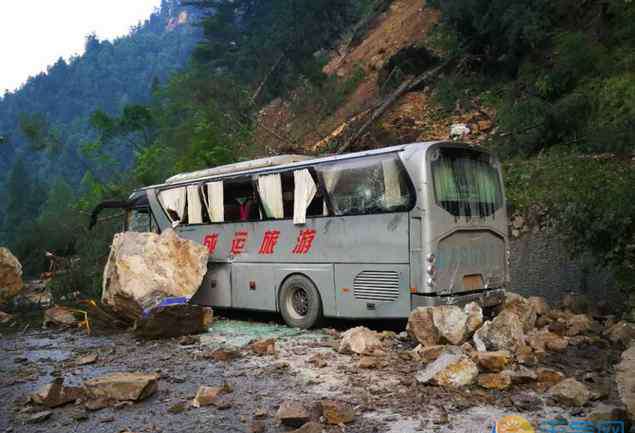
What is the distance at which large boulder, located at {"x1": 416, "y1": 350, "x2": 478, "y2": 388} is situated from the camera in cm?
598

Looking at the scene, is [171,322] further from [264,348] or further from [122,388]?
[122,388]

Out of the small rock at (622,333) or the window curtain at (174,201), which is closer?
the small rock at (622,333)

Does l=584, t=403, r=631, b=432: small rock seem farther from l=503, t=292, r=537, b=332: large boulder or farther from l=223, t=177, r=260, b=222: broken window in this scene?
l=223, t=177, r=260, b=222: broken window

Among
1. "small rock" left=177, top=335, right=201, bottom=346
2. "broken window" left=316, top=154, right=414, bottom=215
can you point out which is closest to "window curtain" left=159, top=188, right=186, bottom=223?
"small rock" left=177, top=335, right=201, bottom=346

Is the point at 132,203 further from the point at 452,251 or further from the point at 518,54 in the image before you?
the point at 518,54

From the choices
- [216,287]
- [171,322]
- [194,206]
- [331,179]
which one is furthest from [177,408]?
[194,206]

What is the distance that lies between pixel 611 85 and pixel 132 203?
39.8 feet

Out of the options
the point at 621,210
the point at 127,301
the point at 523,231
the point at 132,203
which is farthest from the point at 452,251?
the point at 132,203

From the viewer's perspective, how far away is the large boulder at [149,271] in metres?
10.2

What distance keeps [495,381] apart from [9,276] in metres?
15.1

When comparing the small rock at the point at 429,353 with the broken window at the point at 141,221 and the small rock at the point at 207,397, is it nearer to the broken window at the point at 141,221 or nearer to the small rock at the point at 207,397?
the small rock at the point at 207,397

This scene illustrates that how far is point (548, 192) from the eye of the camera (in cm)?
1187

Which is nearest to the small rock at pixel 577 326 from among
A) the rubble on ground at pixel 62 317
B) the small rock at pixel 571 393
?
the small rock at pixel 571 393

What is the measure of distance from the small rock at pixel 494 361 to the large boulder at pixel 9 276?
14.0 meters
